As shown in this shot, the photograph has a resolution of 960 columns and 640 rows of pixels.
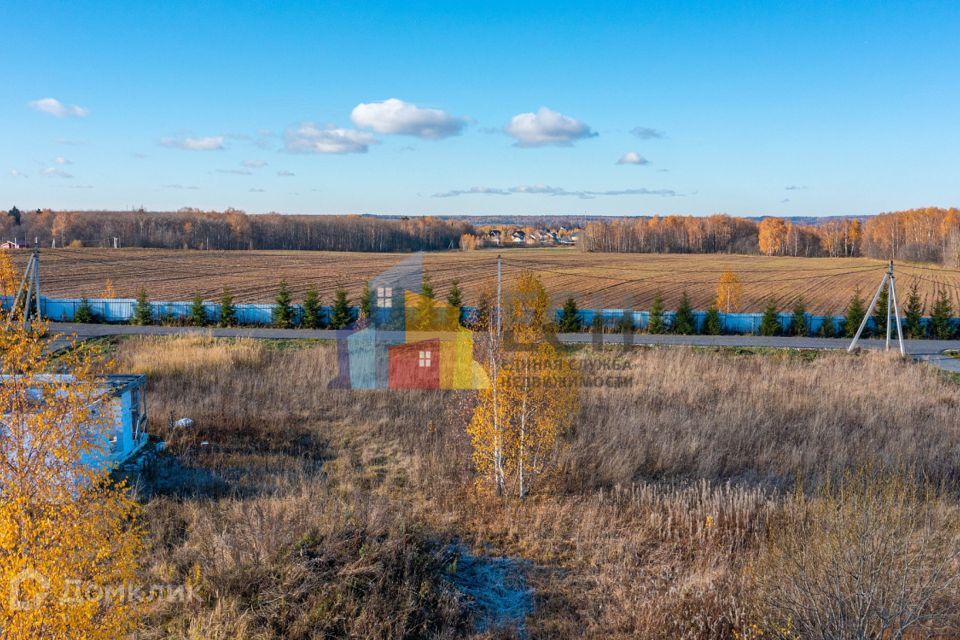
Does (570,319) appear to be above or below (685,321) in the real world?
above

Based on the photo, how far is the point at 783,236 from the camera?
86562 millimetres

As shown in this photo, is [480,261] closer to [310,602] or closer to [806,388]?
[806,388]

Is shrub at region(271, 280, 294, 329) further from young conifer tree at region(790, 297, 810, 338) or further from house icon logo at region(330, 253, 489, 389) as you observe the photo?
young conifer tree at region(790, 297, 810, 338)

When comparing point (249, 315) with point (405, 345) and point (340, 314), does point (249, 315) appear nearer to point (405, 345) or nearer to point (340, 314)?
point (340, 314)

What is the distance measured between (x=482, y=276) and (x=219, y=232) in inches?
2009

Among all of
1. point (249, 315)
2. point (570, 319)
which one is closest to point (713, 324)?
point (570, 319)

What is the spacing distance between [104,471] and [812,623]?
5982 millimetres

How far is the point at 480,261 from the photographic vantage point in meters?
63.8

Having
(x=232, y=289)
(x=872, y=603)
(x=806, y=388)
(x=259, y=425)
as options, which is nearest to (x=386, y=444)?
(x=259, y=425)

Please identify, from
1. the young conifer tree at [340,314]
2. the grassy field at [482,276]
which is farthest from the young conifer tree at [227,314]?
the grassy field at [482,276]

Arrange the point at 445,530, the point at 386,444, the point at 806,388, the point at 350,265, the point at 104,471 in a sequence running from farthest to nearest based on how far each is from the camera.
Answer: the point at 350,265
the point at 806,388
the point at 386,444
the point at 445,530
the point at 104,471

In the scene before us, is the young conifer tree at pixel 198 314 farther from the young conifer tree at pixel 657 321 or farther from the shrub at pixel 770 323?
the shrub at pixel 770 323

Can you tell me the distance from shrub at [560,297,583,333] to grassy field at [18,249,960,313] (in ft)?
36.4

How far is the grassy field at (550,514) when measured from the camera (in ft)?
20.1
